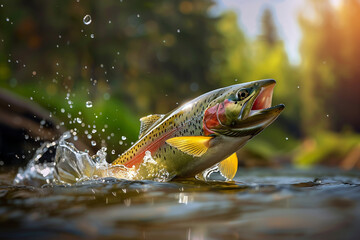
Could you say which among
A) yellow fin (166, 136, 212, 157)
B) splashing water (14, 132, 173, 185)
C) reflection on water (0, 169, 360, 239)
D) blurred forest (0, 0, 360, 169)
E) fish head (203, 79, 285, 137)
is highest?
blurred forest (0, 0, 360, 169)

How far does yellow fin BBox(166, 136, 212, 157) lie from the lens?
3767 millimetres

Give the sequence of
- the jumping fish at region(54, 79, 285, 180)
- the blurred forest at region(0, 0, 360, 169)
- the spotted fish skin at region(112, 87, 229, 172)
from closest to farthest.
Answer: the jumping fish at region(54, 79, 285, 180) → the spotted fish skin at region(112, 87, 229, 172) → the blurred forest at region(0, 0, 360, 169)

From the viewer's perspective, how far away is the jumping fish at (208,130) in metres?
3.68

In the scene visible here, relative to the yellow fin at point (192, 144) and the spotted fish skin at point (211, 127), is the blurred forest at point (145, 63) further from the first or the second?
the yellow fin at point (192, 144)

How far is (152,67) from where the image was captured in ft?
94.3

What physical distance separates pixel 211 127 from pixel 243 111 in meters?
0.33

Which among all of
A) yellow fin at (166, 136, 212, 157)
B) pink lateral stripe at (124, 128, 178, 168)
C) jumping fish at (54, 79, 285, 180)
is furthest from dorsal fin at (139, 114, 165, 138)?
yellow fin at (166, 136, 212, 157)

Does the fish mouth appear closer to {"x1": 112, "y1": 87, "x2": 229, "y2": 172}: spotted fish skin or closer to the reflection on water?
{"x1": 112, "y1": 87, "x2": 229, "y2": 172}: spotted fish skin

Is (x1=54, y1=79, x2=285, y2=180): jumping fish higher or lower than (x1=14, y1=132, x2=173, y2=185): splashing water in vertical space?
higher

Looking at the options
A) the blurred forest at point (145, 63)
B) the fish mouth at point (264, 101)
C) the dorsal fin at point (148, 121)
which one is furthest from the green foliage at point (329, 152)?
the fish mouth at point (264, 101)

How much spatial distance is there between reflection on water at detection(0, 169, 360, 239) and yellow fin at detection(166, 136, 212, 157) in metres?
0.42

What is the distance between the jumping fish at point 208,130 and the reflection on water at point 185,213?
1.65 feet

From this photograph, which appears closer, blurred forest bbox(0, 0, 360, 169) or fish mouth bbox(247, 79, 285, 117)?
fish mouth bbox(247, 79, 285, 117)

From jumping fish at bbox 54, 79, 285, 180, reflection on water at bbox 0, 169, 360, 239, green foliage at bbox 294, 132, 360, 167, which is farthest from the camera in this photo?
green foliage at bbox 294, 132, 360, 167
